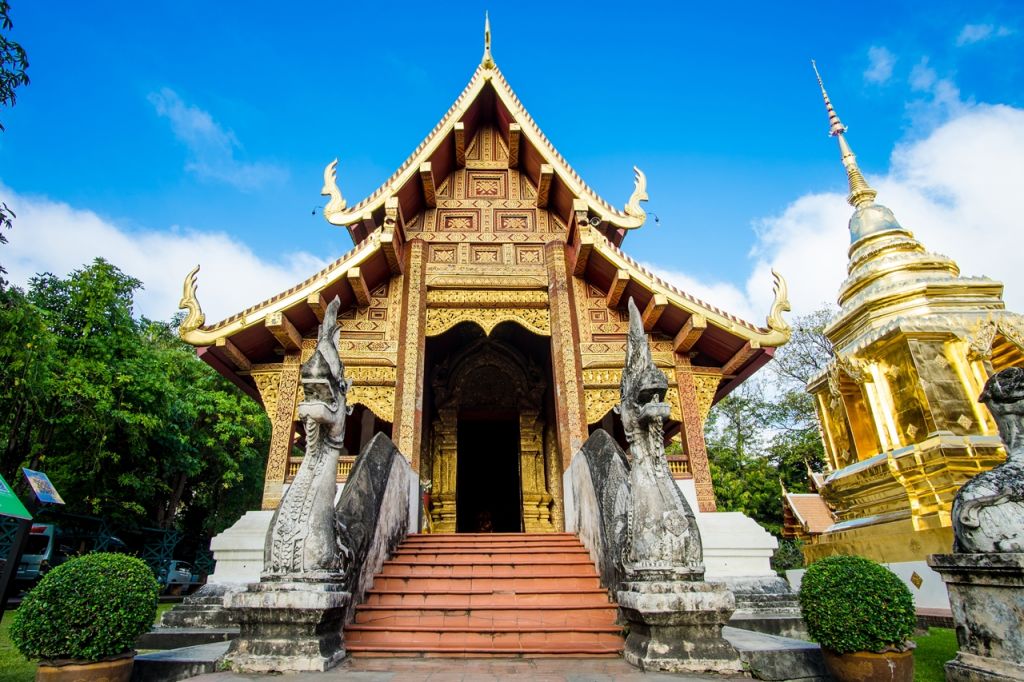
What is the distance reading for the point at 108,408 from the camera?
11492 millimetres

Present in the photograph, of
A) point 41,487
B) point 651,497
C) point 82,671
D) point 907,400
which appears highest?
point 907,400

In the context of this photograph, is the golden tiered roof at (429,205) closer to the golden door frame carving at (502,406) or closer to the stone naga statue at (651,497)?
the golden door frame carving at (502,406)

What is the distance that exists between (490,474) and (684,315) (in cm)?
599

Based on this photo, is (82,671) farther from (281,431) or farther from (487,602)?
(281,431)

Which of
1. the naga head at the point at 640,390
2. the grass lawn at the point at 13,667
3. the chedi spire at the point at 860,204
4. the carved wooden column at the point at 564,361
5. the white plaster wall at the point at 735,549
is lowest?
the grass lawn at the point at 13,667

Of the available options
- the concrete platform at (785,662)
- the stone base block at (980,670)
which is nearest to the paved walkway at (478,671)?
the concrete platform at (785,662)

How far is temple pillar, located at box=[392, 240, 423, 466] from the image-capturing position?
6.59 meters

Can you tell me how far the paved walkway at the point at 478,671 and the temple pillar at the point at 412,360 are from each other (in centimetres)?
288

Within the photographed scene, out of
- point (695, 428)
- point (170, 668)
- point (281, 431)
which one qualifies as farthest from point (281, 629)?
point (695, 428)

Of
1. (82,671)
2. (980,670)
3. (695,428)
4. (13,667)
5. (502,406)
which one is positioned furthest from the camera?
(502,406)

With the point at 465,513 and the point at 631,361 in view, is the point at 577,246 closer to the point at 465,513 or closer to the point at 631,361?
the point at 631,361

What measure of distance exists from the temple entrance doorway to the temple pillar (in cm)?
158

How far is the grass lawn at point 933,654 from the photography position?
3.76 meters

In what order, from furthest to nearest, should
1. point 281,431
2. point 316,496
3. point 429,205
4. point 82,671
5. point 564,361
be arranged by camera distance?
point 429,205, point 564,361, point 281,431, point 316,496, point 82,671
